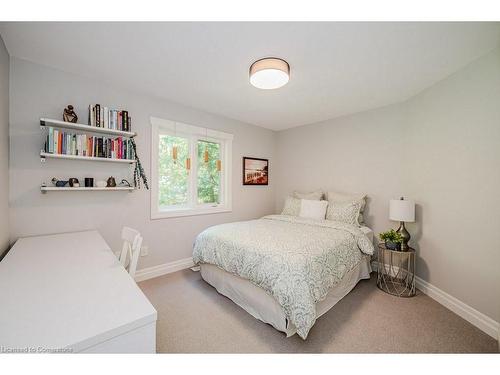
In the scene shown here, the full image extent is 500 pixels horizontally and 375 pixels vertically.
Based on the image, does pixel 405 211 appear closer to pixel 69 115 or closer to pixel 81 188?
pixel 81 188

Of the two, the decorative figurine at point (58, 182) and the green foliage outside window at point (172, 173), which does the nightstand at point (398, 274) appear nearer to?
the green foliage outside window at point (172, 173)

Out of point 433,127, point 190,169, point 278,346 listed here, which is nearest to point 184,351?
point 278,346

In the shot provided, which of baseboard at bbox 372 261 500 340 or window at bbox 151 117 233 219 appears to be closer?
baseboard at bbox 372 261 500 340

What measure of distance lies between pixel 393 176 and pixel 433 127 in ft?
2.48

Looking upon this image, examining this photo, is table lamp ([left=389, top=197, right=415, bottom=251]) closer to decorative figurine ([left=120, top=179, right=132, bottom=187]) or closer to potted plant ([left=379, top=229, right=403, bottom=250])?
potted plant ([left=379, top=229, right=403, bottom=250])

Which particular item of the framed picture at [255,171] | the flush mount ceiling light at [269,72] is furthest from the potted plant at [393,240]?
the framed picture at [255,171]

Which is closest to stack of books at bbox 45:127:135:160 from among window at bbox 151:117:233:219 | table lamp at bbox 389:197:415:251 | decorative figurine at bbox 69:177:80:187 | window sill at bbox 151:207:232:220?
decorative figurine at bbox 69:177:80:187

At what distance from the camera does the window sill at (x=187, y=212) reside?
9.23ft

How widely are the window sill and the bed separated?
0.67 meters

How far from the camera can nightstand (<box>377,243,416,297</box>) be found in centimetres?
237

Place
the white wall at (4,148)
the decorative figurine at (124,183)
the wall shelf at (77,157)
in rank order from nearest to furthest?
1. the white wall at (4,148)
2. the wall shelf at (77,157)
3. the decorative figurine at (124,183)

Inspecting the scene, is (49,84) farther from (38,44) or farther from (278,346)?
(278,346)

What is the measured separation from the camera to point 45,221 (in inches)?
80.5

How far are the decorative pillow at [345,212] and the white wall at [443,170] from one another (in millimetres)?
374
